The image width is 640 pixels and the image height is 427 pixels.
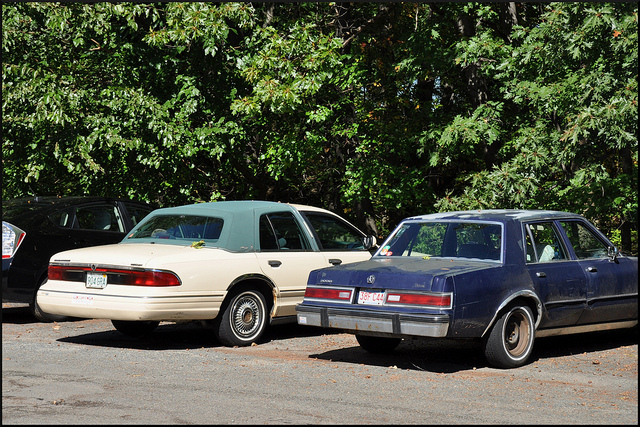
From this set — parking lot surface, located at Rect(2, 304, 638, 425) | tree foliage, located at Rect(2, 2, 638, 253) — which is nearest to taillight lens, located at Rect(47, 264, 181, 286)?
parking lot surface, located at Rect(2, 304, 638, 425)

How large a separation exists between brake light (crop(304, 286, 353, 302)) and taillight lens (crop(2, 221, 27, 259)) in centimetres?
461

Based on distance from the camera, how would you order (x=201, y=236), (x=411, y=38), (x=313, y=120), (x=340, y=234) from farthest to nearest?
(x=313, y=120)
(x=411, y=38)
(x=340, y=234)
(x=201, y=236)

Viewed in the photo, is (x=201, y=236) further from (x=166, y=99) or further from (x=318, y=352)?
(x=166, y=99)

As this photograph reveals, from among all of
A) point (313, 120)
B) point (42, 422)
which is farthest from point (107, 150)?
point (42, 422)

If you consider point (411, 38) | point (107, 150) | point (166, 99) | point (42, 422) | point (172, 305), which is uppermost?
point (411, 38)

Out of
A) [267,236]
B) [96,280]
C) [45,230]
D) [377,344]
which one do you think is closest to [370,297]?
[377,344]

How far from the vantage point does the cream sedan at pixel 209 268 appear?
9.41m

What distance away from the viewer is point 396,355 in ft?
31.8

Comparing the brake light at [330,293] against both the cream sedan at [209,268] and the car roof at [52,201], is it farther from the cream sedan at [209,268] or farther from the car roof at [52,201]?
the car roof at [52,201]

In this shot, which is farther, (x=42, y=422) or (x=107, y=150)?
(x=107, y=150)

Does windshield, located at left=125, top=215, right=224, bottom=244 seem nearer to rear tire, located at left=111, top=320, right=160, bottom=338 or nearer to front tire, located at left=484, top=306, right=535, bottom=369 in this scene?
rear tire, located at left=111, top=320, right=160, bottom=338

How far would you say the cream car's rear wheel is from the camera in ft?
32.8

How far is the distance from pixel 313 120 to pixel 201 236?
751cm

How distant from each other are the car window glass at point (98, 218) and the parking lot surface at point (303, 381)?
206cm
